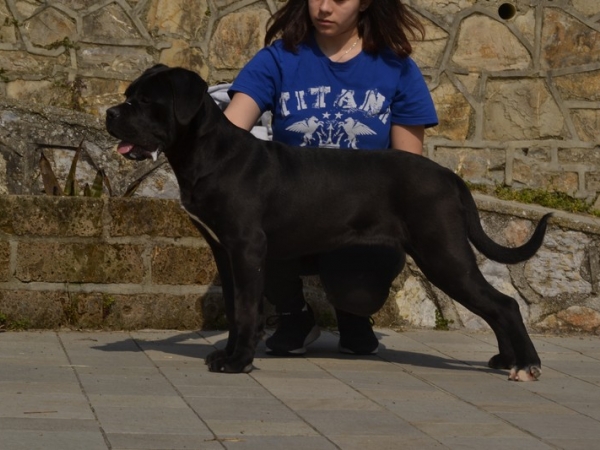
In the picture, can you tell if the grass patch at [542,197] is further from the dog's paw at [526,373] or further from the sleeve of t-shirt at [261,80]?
the dog's paw at [526,373]

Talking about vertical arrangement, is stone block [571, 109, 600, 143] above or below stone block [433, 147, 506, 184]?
above

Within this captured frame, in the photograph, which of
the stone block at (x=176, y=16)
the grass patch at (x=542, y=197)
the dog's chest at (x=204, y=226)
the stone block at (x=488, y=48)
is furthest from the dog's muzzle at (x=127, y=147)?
the stone block at (x=488, y=48)

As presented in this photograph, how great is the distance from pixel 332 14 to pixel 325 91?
15.0 inches

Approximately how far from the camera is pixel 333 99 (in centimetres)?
567

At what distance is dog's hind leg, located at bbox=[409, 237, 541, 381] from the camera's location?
5156 millimetres

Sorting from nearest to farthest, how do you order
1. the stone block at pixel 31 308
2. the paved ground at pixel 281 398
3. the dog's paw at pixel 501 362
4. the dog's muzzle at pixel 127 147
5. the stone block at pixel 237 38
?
the paved ground at pixel 281 398
the dog's muzzle at pixel 127 147
the dog's paw at pixel 501 362
the stone block at pixel 31 308
the stone block at pixel 237 38

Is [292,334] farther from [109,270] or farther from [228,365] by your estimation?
[109,270]

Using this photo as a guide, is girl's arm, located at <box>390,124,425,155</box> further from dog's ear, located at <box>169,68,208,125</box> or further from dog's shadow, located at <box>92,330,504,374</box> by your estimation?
dog's ear, located at <box>169,68,208,125</box>

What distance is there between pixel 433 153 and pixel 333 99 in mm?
3006

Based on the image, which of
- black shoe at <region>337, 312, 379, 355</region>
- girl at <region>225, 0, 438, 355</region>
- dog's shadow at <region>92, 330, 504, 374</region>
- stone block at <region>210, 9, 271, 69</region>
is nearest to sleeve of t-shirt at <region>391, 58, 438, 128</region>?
girl at <region>225, 0, 438, 355</region>

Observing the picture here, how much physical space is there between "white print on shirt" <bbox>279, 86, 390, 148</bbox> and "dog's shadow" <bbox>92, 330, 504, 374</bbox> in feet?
3.45

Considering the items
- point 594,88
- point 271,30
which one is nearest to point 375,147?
point 271,30

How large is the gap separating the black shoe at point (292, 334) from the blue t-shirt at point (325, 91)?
860 millimetres

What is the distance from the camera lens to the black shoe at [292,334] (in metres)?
5.63
